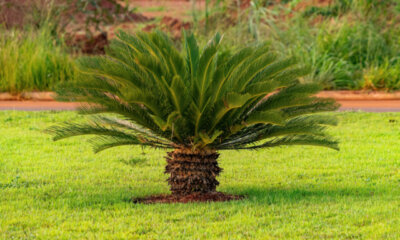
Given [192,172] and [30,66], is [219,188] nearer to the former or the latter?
[192,172]

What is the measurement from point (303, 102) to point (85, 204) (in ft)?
7.66

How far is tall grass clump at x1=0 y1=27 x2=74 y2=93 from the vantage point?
1451 cm

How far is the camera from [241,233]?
209 inches

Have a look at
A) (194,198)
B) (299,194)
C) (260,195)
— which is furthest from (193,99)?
(299,194)

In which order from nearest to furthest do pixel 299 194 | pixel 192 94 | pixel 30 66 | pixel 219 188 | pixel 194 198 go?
pixel 192 94
pixel 194 198
pixel 299 194
pixel 219 188
pixel 30 66

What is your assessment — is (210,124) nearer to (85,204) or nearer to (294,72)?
(294,72)

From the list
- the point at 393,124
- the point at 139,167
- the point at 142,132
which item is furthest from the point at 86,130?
the point at 393,124

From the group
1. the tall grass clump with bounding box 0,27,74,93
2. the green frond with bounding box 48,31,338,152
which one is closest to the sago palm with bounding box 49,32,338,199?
the green frond with bounding box 48,31,338,152

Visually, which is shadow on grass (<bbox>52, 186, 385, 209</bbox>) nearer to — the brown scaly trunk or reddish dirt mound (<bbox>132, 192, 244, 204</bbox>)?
reddish dirt mound (<bbox>132, 192, 244, 204</bbox>)

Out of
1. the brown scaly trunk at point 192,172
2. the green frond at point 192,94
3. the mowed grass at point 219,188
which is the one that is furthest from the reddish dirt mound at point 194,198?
the green frond at point 192,94

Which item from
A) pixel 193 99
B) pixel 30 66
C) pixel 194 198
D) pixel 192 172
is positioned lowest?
pixel 30 66

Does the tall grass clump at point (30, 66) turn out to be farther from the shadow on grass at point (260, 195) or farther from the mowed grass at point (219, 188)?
the shadow on grass at point (260, 195)

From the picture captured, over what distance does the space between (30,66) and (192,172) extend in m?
8.80

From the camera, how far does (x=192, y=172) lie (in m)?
6.67
